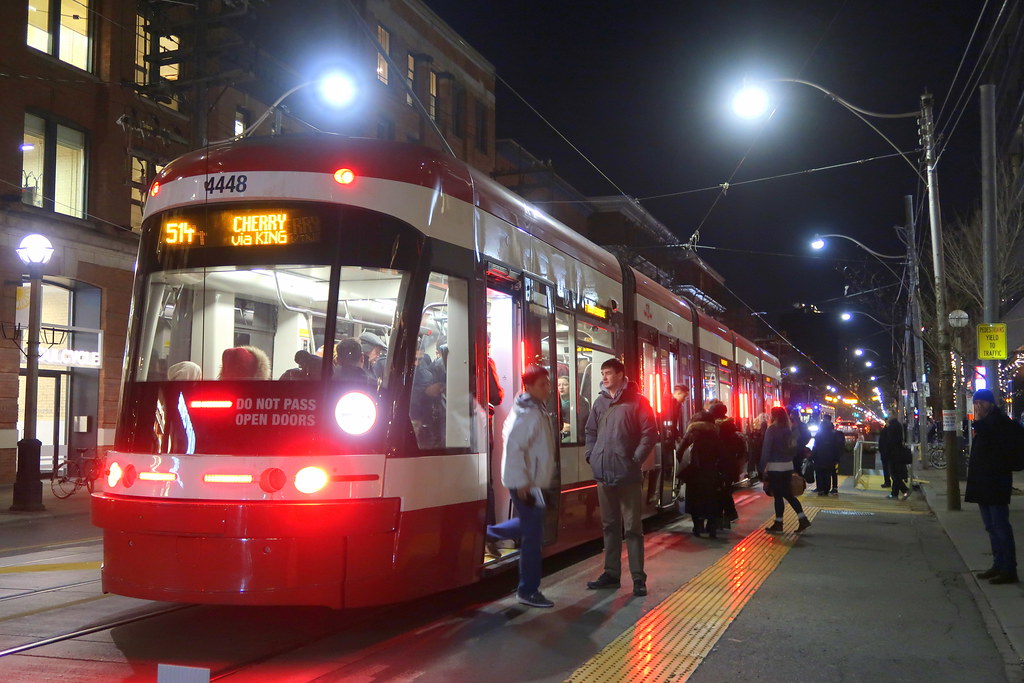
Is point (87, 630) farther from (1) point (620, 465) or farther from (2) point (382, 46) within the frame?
(2) point (382, 46)

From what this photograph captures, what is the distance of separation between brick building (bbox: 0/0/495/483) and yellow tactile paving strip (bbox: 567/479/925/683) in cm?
1386

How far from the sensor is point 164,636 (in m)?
6.46

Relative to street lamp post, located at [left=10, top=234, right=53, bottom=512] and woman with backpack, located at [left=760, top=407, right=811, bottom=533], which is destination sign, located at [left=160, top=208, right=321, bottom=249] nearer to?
woman with backpack, located at [left=760, top=407, right=811, bottom=533]

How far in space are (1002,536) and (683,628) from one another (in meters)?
3.54

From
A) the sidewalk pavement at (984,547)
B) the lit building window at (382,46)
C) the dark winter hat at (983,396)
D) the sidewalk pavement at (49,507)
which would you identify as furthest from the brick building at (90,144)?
the dark winter hat at (983,396)

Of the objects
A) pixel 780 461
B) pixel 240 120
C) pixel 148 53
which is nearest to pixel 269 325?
pixel 780 461

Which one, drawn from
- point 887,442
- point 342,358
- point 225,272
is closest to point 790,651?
point 342,358

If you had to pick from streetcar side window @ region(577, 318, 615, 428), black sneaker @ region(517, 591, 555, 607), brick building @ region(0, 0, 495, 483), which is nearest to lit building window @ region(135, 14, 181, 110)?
brick building @ region(0, 0, 495, 483)

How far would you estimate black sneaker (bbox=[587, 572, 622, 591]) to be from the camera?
819 centimetres

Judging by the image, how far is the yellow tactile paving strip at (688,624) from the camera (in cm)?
573

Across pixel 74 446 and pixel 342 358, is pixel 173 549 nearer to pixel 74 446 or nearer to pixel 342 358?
pixel 342 358

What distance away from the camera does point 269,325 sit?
6203 mm

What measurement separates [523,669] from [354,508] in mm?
1390

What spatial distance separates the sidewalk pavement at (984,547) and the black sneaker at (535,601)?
3.18m
